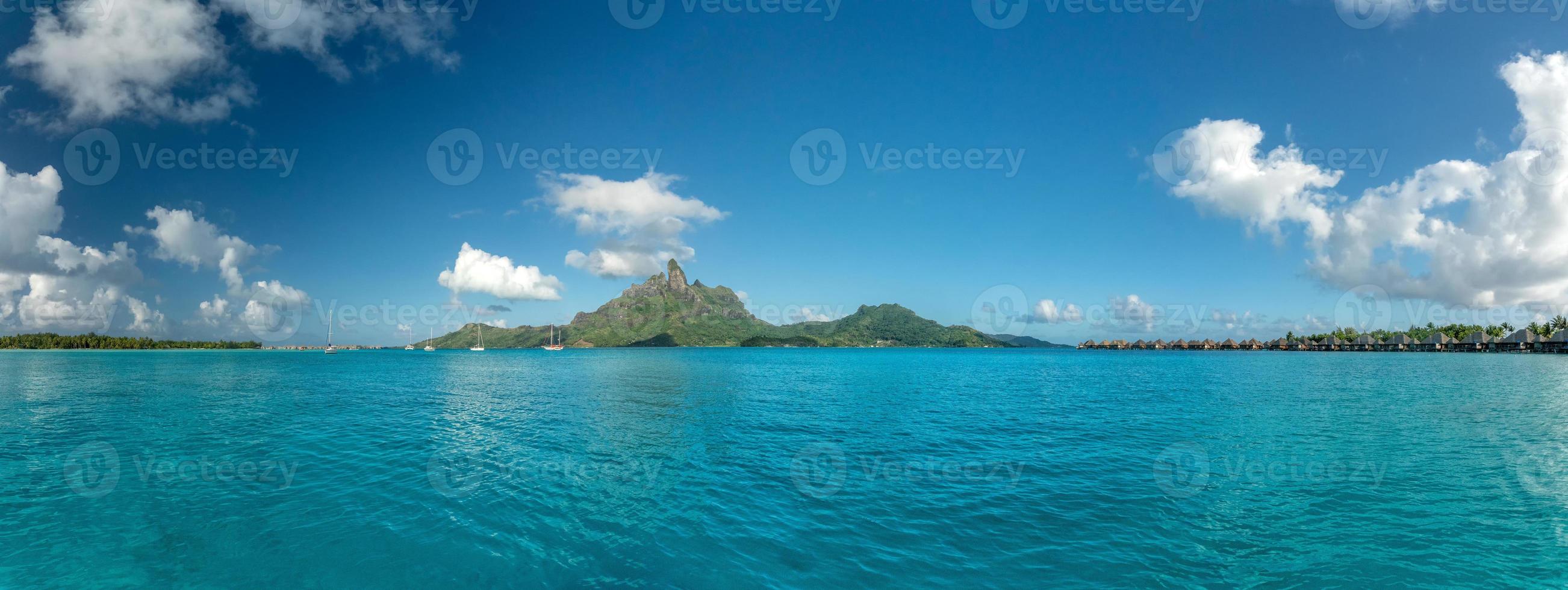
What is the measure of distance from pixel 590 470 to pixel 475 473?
4163 millimetres

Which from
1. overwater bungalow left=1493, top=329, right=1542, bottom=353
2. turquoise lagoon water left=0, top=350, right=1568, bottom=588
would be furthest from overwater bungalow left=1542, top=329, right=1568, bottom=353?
turquoise lagoon water left=0, top=350, right=1568, bottom=588

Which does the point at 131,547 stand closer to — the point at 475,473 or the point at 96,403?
the point at 475,473

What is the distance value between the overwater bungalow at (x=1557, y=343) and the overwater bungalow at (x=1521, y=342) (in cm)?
213

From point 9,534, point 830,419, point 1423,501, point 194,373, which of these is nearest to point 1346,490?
point 1423,501

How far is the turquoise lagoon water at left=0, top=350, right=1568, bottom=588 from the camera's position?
12.4 meters

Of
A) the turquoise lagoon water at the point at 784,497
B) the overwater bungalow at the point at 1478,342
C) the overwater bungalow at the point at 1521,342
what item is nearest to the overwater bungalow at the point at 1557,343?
the overwater bungalow at the point at 1521,342

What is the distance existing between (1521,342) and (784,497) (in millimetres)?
281720

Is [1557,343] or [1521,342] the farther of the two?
[1521,342]

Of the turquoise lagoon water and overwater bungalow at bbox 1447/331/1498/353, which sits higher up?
overwater bungalow at bbox 1447/331/1498/353

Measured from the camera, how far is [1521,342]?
177375 mm

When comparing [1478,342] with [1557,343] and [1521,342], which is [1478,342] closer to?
[1521,342]

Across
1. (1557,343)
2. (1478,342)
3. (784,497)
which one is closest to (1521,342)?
(1557,343)

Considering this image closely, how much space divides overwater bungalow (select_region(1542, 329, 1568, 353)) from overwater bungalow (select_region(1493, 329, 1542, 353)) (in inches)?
83.7

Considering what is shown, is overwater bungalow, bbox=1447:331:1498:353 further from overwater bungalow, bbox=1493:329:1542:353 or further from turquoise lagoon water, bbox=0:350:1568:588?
turquoise lagoon water, bbox=0:350:1568:588
